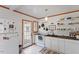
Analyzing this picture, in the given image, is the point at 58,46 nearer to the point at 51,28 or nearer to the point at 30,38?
the point at 51,28

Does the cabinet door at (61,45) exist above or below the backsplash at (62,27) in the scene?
below

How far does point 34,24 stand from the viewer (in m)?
6.82

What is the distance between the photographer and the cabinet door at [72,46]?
11.6ft

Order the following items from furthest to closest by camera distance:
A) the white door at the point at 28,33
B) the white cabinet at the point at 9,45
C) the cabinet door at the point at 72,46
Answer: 1. the white door at the point at 28,33
2. the cabinet door at the point at 72,46
3. the white cabinet at the point at 9,45

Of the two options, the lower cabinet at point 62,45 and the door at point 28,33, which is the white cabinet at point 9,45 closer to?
the lower cabinet at point 62,45

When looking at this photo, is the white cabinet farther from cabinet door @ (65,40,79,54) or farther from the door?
the door

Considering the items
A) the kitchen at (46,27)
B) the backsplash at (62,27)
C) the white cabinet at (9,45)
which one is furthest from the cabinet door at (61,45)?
the white cabinet at (9,45)

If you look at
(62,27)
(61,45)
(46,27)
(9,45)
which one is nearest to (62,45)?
(61,45)

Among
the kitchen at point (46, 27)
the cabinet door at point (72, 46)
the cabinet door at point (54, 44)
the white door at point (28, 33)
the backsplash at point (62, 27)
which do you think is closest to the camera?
the cabinet door at point (72, 46)

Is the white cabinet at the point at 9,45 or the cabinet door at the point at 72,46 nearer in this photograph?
the white cabinet at the point at 9,45

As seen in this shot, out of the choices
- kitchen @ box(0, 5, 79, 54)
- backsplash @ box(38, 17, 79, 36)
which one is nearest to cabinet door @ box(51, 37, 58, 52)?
kitchen @ box(0, 5, 79, 54)

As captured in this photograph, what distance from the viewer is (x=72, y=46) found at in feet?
12.1

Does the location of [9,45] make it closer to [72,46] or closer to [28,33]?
[72,46]
